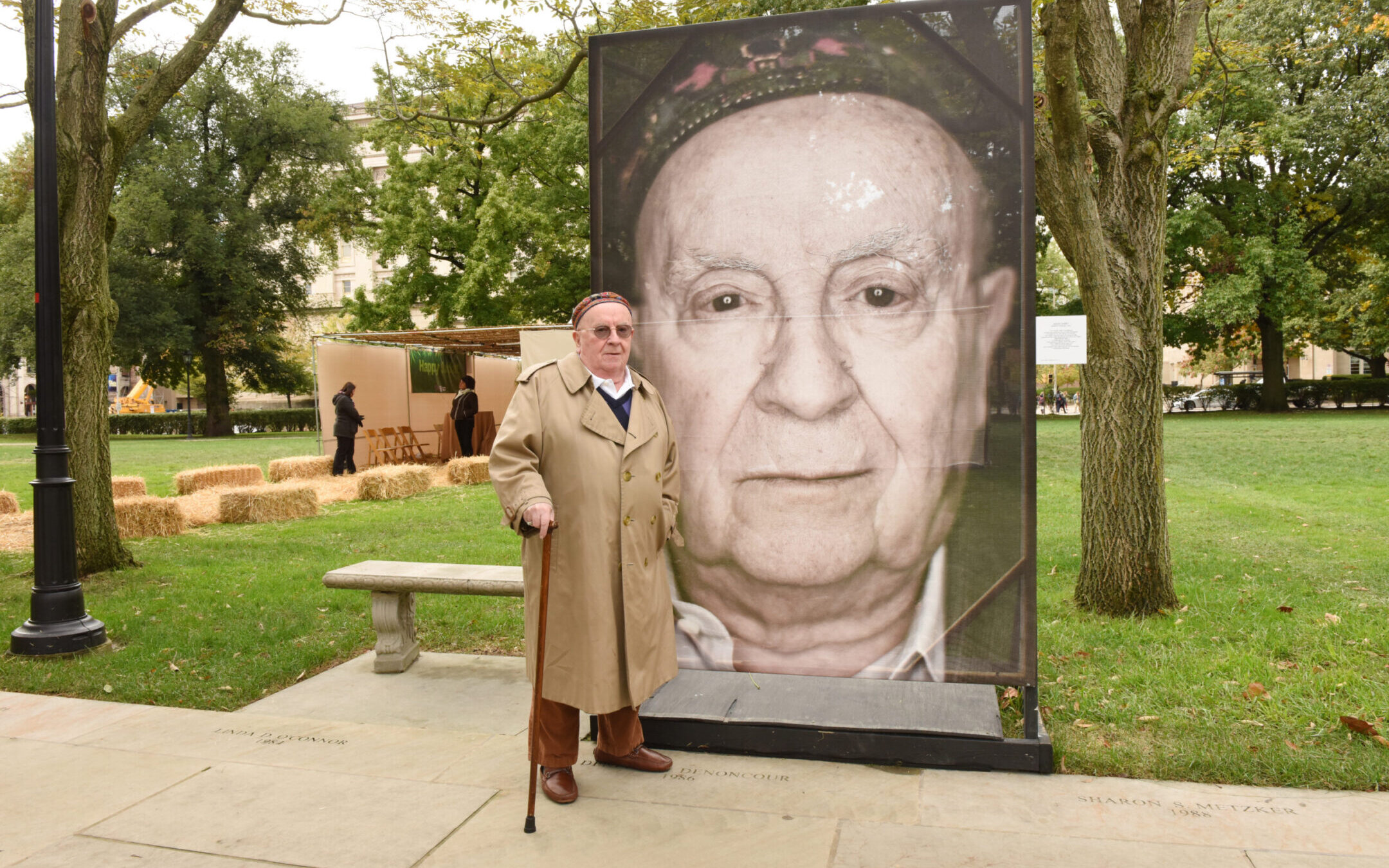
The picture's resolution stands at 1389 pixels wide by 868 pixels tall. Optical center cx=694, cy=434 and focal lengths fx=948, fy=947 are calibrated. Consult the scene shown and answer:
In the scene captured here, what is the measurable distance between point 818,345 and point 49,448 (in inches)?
192

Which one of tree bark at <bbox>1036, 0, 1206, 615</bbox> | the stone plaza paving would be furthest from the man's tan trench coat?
tree bark at <bbox>1036, 0, 1206, 615</bbox>

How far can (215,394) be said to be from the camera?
40938 millimetres

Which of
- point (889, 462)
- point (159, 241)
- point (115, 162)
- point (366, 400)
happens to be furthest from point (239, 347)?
point (889, 462)

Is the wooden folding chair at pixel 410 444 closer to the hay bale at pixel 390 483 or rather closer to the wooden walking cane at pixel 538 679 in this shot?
the hay bale at pixel 390 483

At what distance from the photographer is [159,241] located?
1494 inches

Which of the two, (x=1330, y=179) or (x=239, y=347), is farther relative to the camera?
(x=239, y=347)

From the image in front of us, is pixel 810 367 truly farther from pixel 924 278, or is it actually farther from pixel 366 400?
pixel 366 400

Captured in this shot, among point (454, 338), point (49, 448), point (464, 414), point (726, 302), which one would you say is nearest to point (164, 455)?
point (454, 338)

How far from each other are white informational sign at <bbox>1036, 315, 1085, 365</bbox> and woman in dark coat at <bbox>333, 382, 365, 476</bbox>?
1558 cm

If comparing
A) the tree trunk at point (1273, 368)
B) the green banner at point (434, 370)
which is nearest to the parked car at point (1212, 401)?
the tree trunk at point (1273, 368)

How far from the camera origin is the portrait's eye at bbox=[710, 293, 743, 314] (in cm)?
436

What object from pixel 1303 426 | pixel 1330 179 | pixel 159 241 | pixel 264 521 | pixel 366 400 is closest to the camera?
pixel 264 521

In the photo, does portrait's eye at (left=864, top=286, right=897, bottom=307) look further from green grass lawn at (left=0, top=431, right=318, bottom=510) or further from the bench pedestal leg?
green grass lawn at (left=0, top=431, right=318, bottom=510)

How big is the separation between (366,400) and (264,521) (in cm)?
864
